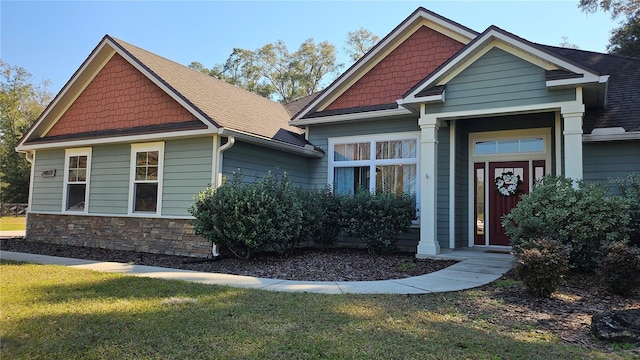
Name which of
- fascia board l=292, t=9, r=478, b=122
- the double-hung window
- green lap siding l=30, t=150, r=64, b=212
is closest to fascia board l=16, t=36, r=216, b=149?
green lap siding l=30, t=150, r=64, b=212

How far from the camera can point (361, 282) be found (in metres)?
6.27

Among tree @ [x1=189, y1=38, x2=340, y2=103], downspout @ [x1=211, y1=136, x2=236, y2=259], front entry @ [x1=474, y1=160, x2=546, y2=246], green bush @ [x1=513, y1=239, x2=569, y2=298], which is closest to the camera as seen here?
green bush @ [x1=513, y1=239, x2=569, y2=298]

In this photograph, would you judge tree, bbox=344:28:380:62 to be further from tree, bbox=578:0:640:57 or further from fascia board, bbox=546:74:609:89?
fascia board, bbox=546:74:609:89

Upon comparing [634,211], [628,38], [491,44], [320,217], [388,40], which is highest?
[628,38]

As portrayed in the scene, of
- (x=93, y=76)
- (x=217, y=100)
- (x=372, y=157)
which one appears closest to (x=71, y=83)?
(x=93, y=76)

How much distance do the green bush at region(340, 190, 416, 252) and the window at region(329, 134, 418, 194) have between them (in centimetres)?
92

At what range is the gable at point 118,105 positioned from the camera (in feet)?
33.1

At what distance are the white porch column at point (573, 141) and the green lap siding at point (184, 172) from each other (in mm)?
7029

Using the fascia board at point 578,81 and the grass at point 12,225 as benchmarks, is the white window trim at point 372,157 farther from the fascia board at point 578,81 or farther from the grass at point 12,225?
the grass at point 12,225

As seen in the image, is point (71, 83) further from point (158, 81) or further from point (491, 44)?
point (491, 44)

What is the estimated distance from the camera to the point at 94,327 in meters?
3.80

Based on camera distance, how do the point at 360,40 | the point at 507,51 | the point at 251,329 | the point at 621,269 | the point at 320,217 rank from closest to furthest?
the point at 251,329, the point at 621,269, the point at 507,51, the point at 320,217, the point at 360,40

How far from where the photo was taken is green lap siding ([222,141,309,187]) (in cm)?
920

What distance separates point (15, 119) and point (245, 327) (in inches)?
1500
